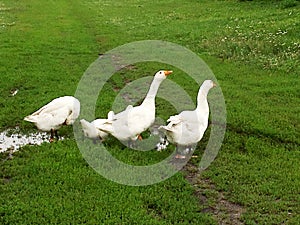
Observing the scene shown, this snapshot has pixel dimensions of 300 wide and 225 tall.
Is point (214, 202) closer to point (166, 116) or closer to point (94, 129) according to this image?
point (94, 129)

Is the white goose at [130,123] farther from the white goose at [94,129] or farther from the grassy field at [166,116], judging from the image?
the grassy field at [166,116]

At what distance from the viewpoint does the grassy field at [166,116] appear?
7.09 metres

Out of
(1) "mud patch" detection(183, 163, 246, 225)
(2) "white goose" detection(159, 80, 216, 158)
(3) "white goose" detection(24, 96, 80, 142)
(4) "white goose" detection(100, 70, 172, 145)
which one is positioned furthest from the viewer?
(3) "white goose" detection(24, 96, 80, 142)

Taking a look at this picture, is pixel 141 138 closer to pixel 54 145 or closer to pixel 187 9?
pixel 54 145

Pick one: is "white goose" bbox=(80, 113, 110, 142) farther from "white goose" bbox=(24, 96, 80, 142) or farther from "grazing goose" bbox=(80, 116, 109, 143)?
"white goose" bbox=(24, 96, 80, 142)

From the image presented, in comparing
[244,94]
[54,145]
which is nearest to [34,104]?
[54,145]

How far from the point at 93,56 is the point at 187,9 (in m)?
15.2

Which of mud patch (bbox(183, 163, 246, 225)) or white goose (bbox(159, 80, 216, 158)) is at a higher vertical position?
white goose (bbox(159, 80, 216, 158))

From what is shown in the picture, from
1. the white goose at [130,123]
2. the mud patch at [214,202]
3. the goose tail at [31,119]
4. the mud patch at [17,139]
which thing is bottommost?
the mud patch at [17,139]

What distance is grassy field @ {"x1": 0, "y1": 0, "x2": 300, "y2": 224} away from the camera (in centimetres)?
709

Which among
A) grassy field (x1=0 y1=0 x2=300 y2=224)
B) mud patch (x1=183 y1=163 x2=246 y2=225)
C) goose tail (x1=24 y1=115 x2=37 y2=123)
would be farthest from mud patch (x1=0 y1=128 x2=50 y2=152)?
mud patch (x1=183 y1=163 x2=246 y2=225)

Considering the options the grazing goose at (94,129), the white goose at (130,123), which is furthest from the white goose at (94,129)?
the white goose at (130,123)

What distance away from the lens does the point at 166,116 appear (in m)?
11.3

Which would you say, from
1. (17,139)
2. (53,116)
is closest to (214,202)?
(53,116)
